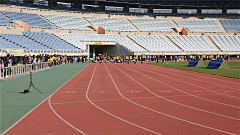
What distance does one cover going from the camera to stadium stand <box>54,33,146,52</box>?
55.7 meters

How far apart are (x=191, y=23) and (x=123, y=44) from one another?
27147 millimetres

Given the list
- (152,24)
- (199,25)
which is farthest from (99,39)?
(199,25)

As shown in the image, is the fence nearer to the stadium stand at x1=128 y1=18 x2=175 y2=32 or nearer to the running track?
the running track

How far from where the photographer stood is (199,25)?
7438 centimetres

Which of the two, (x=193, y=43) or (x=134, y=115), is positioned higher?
(x=193, y=43)

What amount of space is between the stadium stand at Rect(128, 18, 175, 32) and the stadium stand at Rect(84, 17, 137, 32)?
8.46 ft

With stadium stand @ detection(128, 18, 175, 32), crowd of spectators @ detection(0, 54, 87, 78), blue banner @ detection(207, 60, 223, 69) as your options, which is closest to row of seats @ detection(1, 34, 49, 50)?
crowd of spectators @ detection(0, 54, 87, 78)

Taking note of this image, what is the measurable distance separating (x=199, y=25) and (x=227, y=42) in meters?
10.1

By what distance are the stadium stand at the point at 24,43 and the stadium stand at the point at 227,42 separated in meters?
42.6

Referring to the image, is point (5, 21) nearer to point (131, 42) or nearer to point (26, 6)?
point (26, 6)

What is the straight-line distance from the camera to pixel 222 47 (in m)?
64.7

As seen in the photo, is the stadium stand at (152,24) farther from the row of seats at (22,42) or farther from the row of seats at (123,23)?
the row of seats at (22,42)

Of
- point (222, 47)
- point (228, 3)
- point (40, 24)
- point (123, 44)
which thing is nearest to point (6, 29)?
point (40, 24)

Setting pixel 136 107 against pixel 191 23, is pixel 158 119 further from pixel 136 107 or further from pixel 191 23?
pixel 191 23
